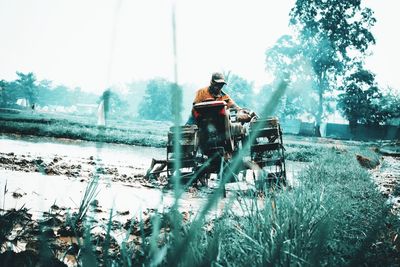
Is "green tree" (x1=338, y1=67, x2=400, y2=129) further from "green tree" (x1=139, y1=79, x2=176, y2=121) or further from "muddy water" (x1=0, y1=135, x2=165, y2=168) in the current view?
"green tree" (x1=139, y1=79, x2=176, y2=121)

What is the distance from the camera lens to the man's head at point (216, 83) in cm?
605

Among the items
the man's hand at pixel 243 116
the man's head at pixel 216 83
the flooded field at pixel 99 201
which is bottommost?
the flooded field at pixel 99 201

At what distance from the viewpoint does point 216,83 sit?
610 centimetres

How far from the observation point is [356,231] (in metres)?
2.93

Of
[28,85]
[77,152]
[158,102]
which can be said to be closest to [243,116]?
[77,152]

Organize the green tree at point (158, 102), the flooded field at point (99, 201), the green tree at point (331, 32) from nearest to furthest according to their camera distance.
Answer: the flooded field at point (99, 201) < the green tree at point (331, 32) < the green tree at point (158, 102)

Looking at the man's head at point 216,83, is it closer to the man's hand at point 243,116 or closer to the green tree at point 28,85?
the man's hand at point 243,116

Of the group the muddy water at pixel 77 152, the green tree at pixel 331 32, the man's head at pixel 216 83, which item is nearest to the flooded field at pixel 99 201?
the man's head at pixel 216 83

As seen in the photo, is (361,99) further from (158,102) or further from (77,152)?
(158,102)

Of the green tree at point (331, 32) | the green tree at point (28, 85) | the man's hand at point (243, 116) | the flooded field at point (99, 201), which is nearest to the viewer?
the flooded field at point (99, 201)

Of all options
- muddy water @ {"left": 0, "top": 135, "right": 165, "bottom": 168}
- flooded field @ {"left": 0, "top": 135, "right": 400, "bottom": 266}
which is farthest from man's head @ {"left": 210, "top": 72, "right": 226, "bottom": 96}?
muddy water @ {"left": 0, "top": 135, "right": 165, "bottom": 168}

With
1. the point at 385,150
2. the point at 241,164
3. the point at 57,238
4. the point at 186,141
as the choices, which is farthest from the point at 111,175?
the point at 385,150

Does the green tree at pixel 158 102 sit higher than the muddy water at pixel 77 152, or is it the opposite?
the green tree at pixel 158 102

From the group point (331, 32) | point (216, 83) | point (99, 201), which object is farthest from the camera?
point (331, 32)
